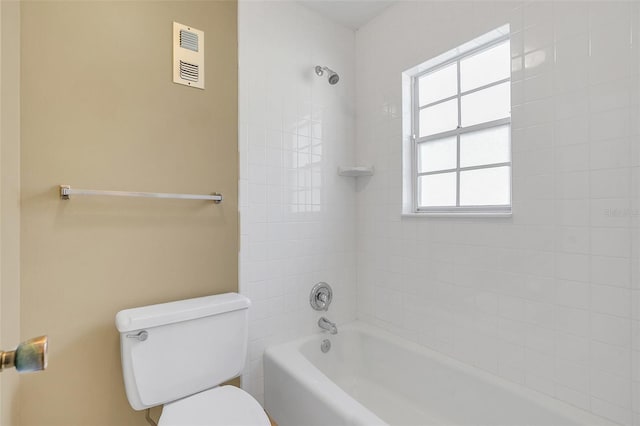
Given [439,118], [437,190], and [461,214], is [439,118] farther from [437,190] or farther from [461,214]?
[461,214]

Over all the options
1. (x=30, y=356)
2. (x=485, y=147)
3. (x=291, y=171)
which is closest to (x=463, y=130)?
(x=485, y=147)

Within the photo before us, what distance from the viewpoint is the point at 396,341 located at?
6.45 ft

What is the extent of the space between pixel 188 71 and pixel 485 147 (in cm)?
158

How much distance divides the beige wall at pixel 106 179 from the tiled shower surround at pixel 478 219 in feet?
0.76

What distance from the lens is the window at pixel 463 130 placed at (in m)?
1.63

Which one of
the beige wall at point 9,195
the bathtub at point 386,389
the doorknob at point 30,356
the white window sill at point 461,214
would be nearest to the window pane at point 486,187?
the white window sill at point 461,214

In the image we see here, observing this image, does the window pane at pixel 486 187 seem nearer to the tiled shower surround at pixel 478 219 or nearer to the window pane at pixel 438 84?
the tiled shower surround at pixel 478 219

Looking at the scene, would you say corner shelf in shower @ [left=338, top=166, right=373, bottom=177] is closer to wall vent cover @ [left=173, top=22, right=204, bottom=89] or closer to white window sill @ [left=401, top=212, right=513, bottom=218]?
white window sill @ [left=401, top=212, right=513, bottom=218]

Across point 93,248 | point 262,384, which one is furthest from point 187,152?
point 262,384

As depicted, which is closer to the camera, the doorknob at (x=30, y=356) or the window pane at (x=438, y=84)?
the doorknob at (x=30, y=356)

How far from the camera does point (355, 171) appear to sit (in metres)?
2.14

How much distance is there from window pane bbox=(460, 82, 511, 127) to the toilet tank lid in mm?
1549

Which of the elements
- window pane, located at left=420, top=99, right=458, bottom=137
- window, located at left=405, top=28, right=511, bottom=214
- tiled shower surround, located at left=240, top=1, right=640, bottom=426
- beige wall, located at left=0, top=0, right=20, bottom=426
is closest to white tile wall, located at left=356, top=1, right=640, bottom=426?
tiled shower surround, located at left=240, top=1, right=640, bottom=426

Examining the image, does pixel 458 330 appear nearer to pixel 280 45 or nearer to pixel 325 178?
pixel 325 178
